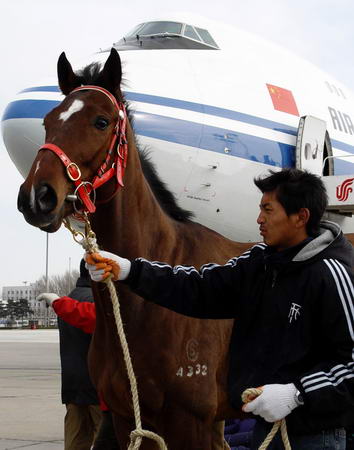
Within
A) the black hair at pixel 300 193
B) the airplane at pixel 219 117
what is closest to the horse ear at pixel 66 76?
the black hair at pixel 300 193

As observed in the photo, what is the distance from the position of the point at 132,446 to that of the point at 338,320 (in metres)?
1.14

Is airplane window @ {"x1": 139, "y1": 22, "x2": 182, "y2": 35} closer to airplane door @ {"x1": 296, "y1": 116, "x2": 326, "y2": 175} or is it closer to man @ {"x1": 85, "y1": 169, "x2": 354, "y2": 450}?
airplane door @ {"x1": 296, "y1": 116, "x2": 326, "y2": 175}

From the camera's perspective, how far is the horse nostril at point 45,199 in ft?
11.2

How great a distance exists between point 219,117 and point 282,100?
4.75ft

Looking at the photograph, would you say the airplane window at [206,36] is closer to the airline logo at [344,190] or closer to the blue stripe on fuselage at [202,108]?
the blue stripe on fuselage at [202,108]

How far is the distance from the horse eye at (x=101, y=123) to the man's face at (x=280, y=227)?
3.02 ft

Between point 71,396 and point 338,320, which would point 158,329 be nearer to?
point 338,320

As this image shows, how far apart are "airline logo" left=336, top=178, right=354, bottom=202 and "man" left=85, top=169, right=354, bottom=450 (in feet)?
21.3

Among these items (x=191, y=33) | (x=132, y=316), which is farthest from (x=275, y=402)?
(x=191, y=33)

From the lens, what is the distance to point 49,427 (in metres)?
8.84

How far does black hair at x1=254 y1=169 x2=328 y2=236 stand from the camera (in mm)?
3344

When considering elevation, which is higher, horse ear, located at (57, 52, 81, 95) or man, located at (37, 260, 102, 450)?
horse ear, located at (57, 52, 81, 95)

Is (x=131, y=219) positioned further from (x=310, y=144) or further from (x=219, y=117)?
(x=310, y=144)

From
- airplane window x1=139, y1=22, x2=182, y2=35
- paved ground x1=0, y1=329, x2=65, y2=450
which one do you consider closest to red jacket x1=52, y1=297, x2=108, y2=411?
paved ground x1=0, y1=329, x2=65, y2=450
